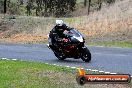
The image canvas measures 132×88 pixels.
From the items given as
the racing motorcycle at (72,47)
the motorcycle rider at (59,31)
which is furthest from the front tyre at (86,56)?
the motorcycle rider at (59,31)

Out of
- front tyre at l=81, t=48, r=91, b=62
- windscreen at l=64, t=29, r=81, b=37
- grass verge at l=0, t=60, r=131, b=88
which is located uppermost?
windscreen at l=64, t=29, r=81, b=37

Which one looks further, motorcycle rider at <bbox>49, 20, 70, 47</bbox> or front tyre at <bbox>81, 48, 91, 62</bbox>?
motorcycle rider at <bbox>49, 20, 70, 47</bbox>

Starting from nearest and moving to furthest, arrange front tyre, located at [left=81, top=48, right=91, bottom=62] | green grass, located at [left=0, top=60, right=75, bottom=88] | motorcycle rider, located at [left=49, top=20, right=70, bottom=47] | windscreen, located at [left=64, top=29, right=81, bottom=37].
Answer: green grass, located at [left=0, top=60, right=75, bottom=88] < front tyre, located at [left=81, top=48, right=91, bottom=62] < windscreen, located at [left=64, top=29, right=81, bottom=37] < motorcycle rider, located at [left=49, top=20, right=70, bottom=47]

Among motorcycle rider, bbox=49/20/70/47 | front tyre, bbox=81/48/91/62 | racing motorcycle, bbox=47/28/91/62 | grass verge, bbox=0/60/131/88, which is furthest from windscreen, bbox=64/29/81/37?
grass verge, bbox=0/60/131/88

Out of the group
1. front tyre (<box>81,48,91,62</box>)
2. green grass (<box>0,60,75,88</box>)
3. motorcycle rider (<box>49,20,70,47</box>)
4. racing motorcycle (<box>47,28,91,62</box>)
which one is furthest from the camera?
motorcycle rider (<box>49,20,70,47</box>)

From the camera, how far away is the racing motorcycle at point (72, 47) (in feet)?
53.3

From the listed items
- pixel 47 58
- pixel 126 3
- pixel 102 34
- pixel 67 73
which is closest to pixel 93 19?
pixel 102 34

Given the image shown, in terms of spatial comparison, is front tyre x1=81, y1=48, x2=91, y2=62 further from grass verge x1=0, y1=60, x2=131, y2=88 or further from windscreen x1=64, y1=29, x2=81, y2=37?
grass verge x1=0, y1=60, x2=131, y2=88

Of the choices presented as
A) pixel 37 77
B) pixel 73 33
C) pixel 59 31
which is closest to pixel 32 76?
pixel 37 77

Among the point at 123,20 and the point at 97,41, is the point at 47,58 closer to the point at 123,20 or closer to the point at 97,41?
the point at 97,41

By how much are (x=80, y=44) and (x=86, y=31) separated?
18085 mm

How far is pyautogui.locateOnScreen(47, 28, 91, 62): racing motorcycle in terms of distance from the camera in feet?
53.3

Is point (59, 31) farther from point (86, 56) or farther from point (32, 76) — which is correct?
point (32, 76)

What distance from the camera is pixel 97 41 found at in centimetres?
2886
